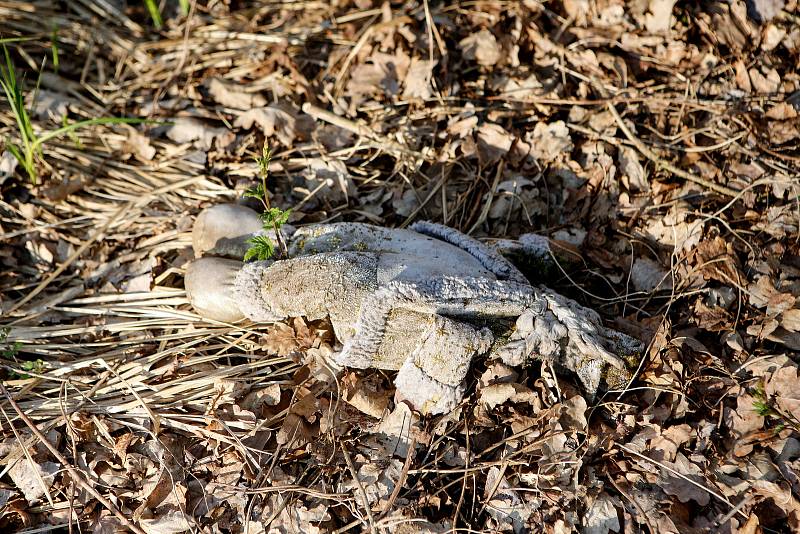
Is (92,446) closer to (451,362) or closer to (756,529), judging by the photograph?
(451,362)

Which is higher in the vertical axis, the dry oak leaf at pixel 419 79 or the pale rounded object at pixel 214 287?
the dry oak leaf at pixel 419 79

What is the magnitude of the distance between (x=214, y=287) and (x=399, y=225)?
1107 millimetres

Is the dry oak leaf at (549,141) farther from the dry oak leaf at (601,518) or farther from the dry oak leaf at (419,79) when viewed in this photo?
the dry oak leaf at (601,518)

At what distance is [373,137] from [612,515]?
2403 millimetres

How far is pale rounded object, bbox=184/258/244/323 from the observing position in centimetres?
284

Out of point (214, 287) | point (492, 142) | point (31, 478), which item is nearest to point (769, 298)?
point (492, 142)

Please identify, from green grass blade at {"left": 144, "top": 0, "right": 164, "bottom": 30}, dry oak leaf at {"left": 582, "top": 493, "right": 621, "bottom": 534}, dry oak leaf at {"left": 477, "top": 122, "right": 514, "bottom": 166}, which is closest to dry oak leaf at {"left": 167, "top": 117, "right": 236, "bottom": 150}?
green grass blade at {"left": 144, "top": 0, "right": 164, "bottom": 30}

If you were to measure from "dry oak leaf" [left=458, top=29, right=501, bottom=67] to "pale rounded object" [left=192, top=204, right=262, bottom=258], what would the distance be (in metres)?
1.79

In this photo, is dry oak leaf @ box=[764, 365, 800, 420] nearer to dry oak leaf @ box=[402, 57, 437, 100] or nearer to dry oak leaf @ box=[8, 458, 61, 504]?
dry oak leaf @ box=[402, 57, 437, 100]

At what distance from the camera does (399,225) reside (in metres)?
3.42

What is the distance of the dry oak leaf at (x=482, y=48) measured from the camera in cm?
375

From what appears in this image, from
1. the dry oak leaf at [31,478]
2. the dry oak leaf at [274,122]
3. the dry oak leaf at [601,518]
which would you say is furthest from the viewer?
the dry oak leaf at [274,122]

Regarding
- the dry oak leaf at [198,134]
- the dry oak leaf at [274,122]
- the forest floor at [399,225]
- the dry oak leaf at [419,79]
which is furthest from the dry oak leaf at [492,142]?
the dry oak leaf at [198,134]

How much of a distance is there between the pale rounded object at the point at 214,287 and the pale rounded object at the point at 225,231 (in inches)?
3.3
